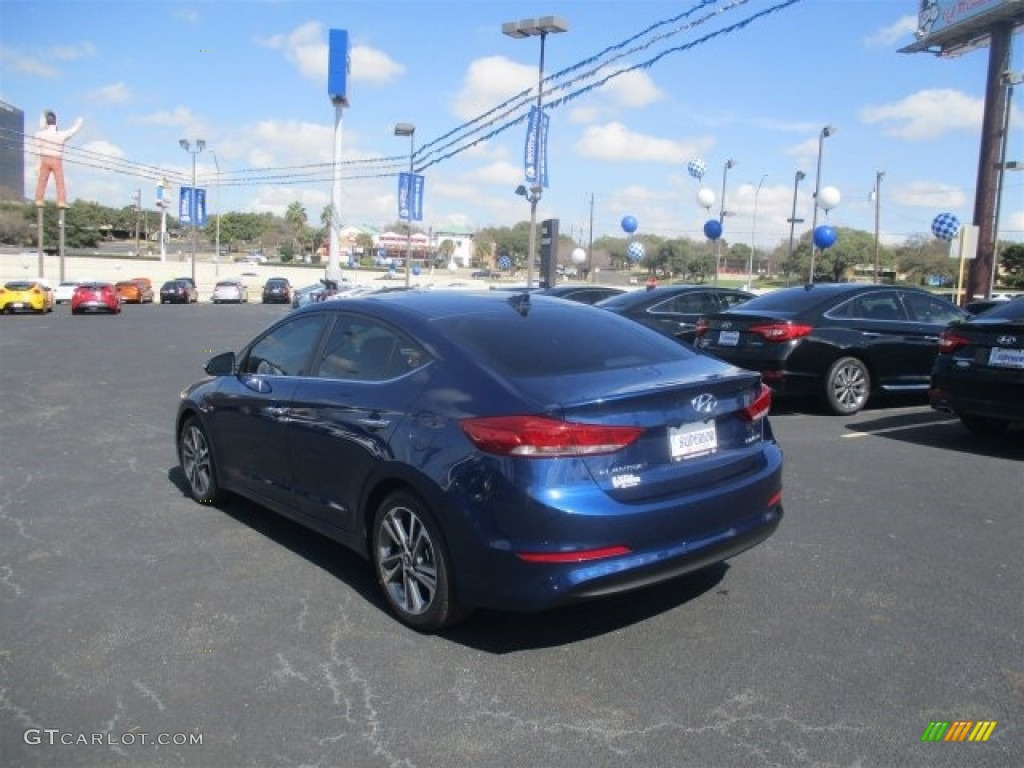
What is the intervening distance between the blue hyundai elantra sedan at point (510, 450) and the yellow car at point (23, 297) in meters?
34.0

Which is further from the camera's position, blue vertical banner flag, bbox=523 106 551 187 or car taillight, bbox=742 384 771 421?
blue vertical banner flag, bbox=523 106 551 187

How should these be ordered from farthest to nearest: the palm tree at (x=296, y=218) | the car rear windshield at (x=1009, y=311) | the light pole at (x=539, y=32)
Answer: the palm tree at (x=296, y=218), the light pole at (x=539, y=32), the car rear windshield at (x=1009, y=311)

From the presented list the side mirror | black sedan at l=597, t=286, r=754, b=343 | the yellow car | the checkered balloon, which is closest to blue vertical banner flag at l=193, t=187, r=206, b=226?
the yellow car

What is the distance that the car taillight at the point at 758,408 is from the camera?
4047 mm

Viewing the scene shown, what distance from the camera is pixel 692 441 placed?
12.2ft

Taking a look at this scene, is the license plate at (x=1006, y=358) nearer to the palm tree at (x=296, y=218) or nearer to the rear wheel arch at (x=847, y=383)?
→ the rear wheel arch at (x=847, y=383)

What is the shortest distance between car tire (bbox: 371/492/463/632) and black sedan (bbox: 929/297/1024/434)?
18.8ft

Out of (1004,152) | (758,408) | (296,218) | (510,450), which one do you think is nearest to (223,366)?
(510,450)

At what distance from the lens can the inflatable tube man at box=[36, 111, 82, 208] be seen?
52781 mm

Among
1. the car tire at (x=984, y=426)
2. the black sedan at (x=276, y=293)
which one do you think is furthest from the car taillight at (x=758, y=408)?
the black sedan at (x=276, y=293)

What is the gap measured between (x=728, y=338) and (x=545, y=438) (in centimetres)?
699

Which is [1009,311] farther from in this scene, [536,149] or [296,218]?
[296,218]

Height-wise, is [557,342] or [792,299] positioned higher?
[792,299]

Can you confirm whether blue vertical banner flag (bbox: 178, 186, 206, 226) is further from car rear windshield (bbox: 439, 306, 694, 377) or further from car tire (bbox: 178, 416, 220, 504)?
car rear windshield (bbox: 439, 306, 694, 377)
